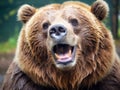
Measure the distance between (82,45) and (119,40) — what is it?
5238 millimetres

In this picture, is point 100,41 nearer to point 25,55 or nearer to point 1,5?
point 25,55

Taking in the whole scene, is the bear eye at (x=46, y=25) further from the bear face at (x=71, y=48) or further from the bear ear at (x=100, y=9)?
the bear ear at (x=100, y=9)

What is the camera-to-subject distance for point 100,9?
32.4 ft

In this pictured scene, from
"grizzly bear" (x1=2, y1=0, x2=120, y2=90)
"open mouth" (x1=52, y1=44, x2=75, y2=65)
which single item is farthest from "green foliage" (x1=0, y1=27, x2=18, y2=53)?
"open mouth" (x1=52, y1=44, x2=75, y2=65)

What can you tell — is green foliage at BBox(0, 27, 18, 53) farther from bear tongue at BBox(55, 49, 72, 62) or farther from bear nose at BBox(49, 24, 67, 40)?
bear nose at BBox(49, 24, 67, 40)

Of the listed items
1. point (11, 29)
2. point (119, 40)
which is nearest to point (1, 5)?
point (11, 29)

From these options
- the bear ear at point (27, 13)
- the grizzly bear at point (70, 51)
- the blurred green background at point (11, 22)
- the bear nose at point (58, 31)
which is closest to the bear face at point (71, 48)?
the grizzly bear at point (70, 51)

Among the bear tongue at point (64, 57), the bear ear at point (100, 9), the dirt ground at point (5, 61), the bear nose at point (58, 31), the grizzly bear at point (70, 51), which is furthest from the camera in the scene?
the dirt ground at point (5, 61)

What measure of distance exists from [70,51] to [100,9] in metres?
0.93

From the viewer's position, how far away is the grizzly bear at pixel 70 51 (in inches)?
375

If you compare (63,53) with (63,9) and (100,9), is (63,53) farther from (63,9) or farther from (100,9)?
(100,9)

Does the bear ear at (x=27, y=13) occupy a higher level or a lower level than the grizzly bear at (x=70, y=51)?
higher

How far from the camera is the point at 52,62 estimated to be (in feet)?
31.4

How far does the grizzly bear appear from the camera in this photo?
31.3 feet
